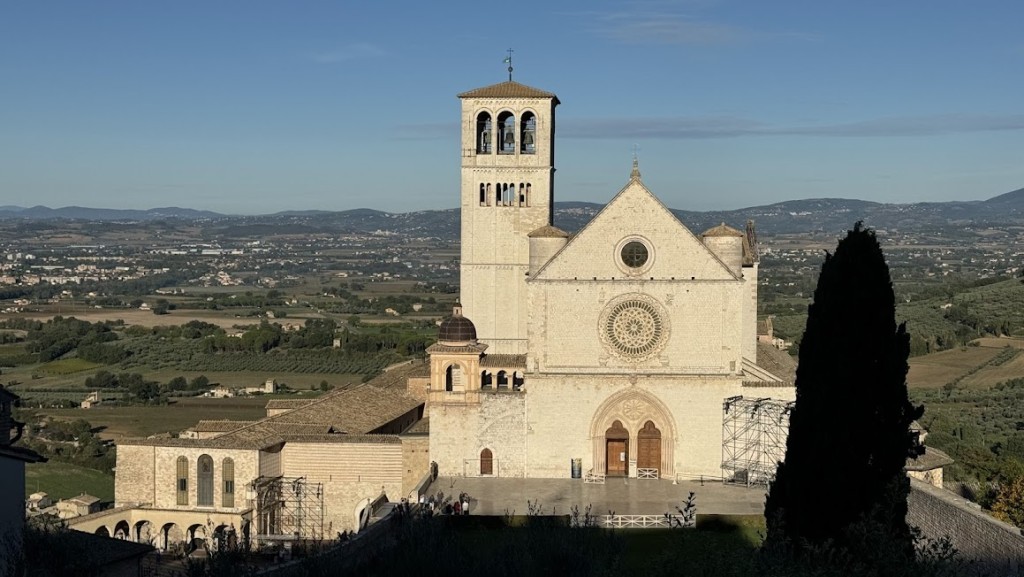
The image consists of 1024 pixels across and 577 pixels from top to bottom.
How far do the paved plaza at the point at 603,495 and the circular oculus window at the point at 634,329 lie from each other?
11.3 feet

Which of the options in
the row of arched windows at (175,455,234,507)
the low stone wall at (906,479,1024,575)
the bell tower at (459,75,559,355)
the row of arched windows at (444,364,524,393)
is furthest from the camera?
the bell tower at (459,75,559,355)

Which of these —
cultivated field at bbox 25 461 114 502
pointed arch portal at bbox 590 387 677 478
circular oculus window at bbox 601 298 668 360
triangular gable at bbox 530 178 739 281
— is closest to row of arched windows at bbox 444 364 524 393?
pointed arch portal at bbox 590 387 677 478

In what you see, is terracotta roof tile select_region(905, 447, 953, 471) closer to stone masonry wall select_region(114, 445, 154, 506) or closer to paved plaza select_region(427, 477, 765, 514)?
paved plaza select_region(427, 477, 765, 514)

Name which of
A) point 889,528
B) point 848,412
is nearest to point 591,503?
point 848,412

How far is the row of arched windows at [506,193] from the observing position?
39.4m

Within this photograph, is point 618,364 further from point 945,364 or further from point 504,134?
point 945,364

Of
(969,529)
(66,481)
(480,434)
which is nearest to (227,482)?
(480,434)

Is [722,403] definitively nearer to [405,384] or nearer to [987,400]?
[405,384]

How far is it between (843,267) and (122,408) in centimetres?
5353

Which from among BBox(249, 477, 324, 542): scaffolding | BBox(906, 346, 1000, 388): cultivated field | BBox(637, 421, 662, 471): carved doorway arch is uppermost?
BBox(637, 421, 662, 471): carved doorway arch

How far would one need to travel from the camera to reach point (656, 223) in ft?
111

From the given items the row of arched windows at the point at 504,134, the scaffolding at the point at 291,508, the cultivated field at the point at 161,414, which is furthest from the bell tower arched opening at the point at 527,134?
the cultivated field at the point at 161,414

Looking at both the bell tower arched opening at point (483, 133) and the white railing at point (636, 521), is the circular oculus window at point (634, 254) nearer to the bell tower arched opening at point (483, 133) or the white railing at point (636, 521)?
the bell tower arched opening at point (483, 133)

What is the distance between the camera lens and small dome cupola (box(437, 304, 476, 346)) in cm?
3547
